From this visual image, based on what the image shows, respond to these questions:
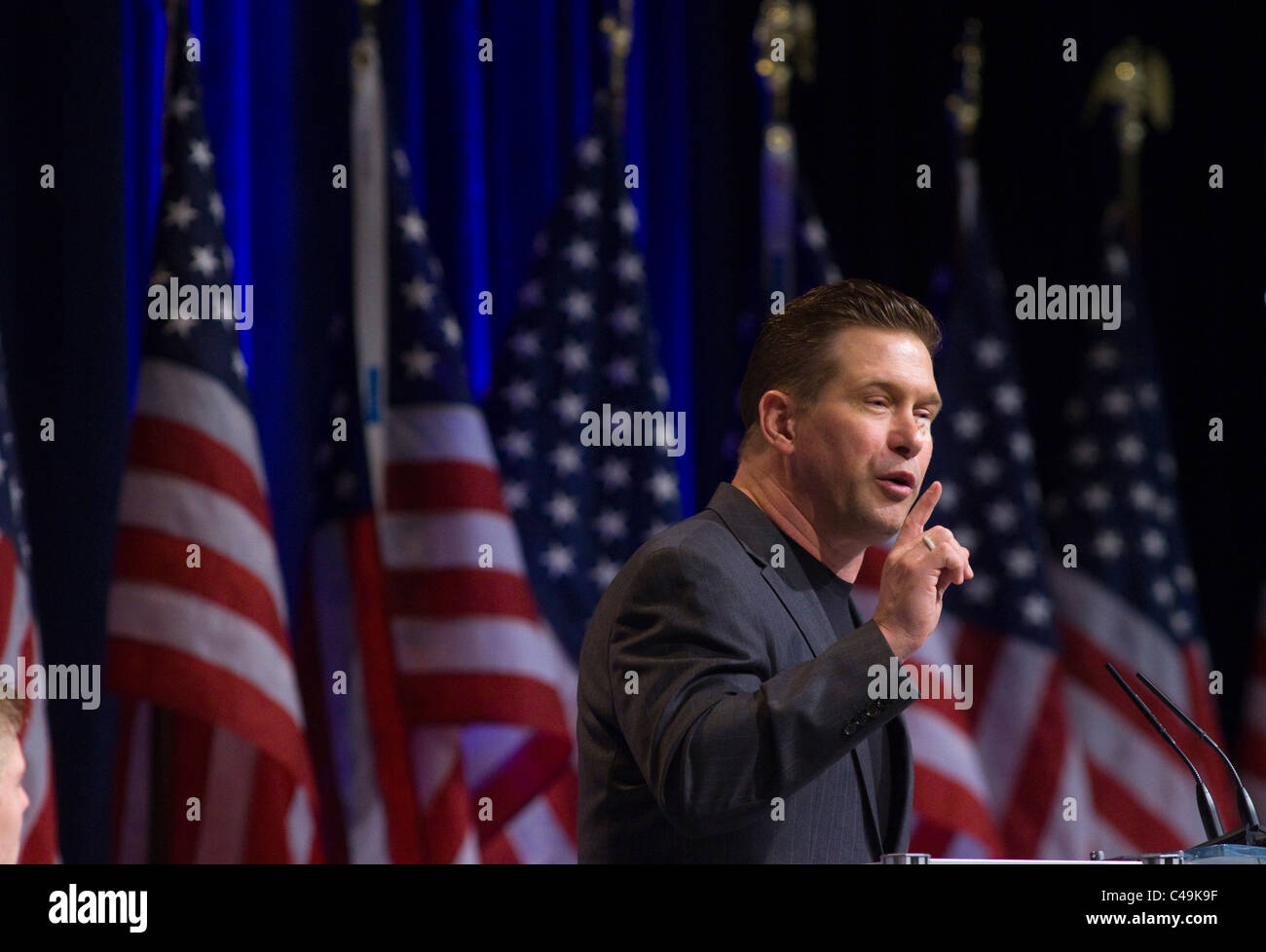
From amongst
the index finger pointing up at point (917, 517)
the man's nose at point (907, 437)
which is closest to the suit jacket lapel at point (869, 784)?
the index finger pointing up at point (917, 517)

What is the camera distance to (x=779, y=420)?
2264 millimetres

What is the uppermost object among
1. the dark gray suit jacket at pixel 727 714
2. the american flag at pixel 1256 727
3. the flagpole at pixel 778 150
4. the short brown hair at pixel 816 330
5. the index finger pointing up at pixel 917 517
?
the flagpole at pixel 778 150

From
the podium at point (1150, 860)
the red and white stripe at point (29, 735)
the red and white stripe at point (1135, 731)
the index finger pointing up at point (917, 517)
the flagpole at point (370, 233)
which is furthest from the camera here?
the red and white stripe at point (1135, 731)

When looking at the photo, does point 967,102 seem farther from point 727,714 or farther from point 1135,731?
point 727,714

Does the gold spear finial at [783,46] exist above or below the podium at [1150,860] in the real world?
above

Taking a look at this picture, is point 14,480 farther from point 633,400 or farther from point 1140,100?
point 1140,100

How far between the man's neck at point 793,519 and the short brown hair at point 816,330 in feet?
0.31

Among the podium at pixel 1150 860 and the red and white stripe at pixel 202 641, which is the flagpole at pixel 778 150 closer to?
the red and white stripe at pixel 202 641

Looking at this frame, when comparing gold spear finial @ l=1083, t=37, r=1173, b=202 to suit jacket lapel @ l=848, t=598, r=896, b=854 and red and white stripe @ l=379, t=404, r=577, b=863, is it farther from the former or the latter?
suit jacket lapel @ l=848, t=598, r=896, b=854

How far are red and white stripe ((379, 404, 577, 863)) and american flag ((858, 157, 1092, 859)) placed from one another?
3.73 feet

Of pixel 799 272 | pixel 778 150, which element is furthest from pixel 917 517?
pixel 778 150

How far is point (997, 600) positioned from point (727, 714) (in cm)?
348

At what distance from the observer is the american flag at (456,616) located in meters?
4.64
